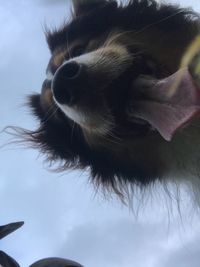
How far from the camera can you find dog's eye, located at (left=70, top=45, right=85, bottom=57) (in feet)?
13.7

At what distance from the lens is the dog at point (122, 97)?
3449mm

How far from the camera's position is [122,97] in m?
3.61

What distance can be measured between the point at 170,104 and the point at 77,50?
1.30 m

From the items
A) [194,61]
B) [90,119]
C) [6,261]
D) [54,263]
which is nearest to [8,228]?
[6,261]

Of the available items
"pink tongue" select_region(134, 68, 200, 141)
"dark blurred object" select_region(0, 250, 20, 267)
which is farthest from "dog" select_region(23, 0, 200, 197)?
"dark blurred object" select_region(0, 250, 20, 267)

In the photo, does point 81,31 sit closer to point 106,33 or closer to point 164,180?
point 106,33

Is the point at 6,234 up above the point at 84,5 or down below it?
below

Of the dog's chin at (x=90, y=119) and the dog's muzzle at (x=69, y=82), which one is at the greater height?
the dog's muzzle at (x=69, y=82)

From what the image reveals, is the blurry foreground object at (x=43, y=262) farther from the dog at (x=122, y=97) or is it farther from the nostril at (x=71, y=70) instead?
the nostril at (x=71, y=70)

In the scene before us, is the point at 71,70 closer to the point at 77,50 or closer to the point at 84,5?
the point at 77,50

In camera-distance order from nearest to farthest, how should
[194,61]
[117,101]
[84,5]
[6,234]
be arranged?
[6,234], [194,61], [117,101], [84,5]

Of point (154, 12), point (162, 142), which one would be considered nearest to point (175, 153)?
point (162, 142)

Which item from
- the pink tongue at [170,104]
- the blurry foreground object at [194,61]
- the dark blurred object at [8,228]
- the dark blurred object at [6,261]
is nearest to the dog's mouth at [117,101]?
the pink tongue at [170,104]

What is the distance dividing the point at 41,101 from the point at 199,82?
1641 mm
